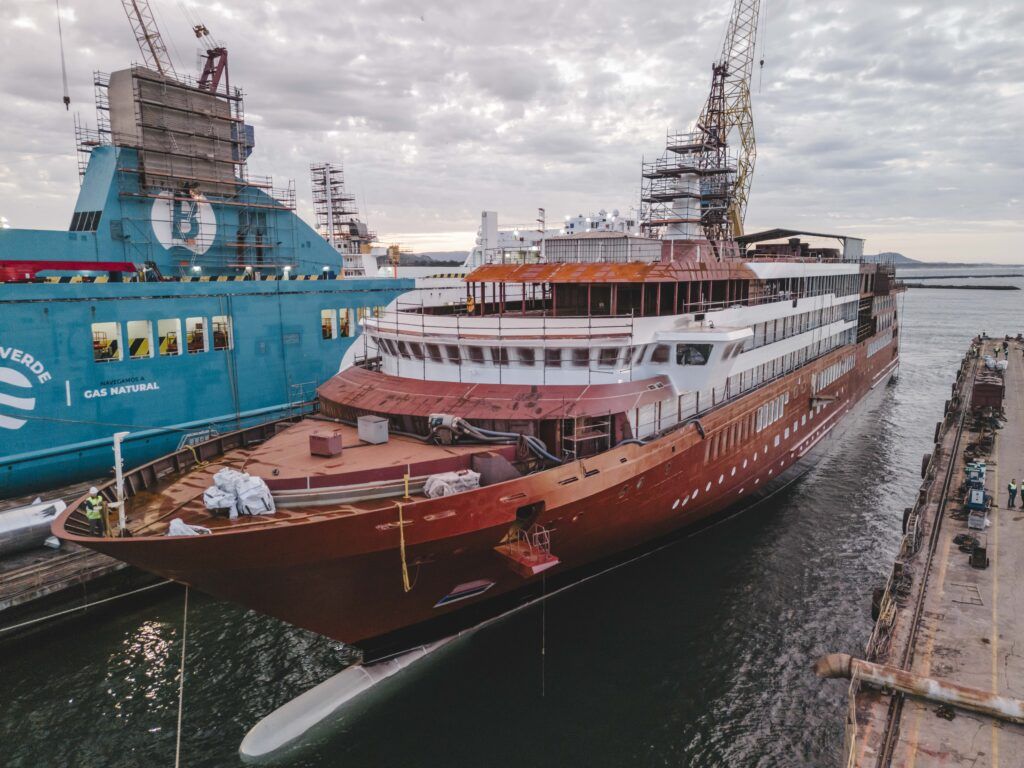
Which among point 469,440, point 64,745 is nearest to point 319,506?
point 469,440

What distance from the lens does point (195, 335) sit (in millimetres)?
29625

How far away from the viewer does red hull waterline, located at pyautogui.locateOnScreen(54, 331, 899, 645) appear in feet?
42.0

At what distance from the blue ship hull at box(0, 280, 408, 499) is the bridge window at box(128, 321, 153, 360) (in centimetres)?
17

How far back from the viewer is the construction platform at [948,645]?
1135 centimetres

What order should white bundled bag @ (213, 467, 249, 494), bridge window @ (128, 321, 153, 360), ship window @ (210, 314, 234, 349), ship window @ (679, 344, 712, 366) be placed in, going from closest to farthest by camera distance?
white bundled bag @ (213, 467, 249, 494) → ship window @ (679, 344, 712, 366) → bridge window @ (128, 321, 153, 360) → ship window @ (210, 314, 234, 349)

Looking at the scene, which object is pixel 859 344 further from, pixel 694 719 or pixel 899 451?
pixel 694 719

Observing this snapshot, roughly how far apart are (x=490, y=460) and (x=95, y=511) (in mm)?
8519

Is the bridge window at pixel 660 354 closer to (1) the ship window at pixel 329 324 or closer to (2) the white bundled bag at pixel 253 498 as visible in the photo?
(2) the white bundled bag at pixel 253 498

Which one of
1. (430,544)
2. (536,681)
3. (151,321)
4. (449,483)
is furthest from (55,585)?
(536,681)

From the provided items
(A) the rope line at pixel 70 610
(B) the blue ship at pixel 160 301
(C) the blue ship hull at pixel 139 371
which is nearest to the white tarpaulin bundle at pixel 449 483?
(A) the rope line at pixel 70 610

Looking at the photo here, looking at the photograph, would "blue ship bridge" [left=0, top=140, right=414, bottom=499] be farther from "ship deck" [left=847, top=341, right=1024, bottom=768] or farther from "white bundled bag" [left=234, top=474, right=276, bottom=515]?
"ship deck" [left=847, top=341, right=1024, bottom=768]

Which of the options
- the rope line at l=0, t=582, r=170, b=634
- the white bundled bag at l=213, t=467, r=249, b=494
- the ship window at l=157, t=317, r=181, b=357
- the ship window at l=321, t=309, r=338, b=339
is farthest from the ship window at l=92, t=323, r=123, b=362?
the white bundled bag at l=213, t=467, r=249, b=494

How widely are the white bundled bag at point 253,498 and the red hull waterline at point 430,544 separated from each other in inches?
26.5

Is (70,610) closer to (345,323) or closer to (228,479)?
(228,479)
